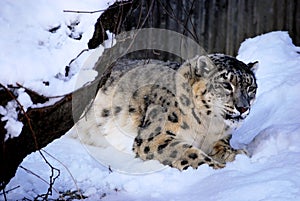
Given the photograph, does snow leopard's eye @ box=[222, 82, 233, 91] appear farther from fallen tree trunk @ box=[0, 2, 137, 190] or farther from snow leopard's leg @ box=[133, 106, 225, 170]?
fallen tree trunk @ box=[0, 2, 137, 190]

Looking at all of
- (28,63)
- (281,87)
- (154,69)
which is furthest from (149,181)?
(281,87)

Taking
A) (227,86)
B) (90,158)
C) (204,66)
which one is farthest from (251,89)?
(90,158)

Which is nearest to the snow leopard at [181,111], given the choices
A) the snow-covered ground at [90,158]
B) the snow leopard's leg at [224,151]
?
the snow leopard's leg at [224,151]

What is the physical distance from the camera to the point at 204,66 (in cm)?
466

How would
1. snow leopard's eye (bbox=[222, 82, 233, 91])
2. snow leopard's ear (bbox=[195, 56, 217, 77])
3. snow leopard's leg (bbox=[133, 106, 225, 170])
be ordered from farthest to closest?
snow leopard's ear (bbox=[195, 56, 217, 77]) < snow leopard's eye (bbox=[222, 82, 233, 91]) < snow leopard's leg (bbox=[133, 106, 225, 170])

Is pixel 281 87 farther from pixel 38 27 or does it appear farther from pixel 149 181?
pixel 38 27

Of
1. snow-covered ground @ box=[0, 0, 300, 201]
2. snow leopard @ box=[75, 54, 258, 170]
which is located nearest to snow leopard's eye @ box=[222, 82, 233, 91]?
snow leopard @ box=[75, 54, 258, 170]

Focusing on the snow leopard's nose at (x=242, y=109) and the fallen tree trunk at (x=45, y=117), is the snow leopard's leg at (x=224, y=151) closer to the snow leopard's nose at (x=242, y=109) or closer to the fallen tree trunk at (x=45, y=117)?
the snow leopard's nose at (x=242, y=109)

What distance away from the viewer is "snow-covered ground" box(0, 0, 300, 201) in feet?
10.7

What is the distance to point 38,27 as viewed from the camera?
11.1 feet

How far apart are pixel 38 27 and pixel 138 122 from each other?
1640 millimetres

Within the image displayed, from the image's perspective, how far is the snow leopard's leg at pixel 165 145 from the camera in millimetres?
4207

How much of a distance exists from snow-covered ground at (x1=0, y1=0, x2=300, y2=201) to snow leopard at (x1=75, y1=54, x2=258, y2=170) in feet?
0.85

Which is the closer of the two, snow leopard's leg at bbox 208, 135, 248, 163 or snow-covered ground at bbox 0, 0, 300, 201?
snow-covered ground at bbox 0, 0, 300, 201
